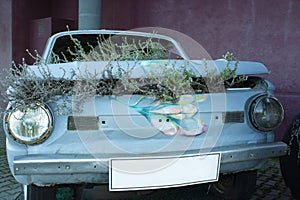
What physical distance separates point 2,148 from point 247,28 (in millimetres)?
4199

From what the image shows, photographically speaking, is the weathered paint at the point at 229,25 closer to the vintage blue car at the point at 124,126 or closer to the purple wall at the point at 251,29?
the purple wall at the point at 251,29

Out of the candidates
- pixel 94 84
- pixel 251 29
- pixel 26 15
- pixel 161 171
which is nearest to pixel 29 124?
pixel 94 84

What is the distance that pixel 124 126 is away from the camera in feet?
5.48

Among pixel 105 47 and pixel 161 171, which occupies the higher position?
pixel 105 47

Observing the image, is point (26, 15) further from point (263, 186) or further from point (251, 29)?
point (263, 186)

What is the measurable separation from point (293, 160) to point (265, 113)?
0.80 meters

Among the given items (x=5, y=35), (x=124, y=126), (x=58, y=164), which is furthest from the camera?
(x=5, y=35)

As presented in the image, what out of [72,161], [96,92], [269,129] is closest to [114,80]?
[96,92]

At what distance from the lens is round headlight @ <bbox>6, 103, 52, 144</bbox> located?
160 centimetres

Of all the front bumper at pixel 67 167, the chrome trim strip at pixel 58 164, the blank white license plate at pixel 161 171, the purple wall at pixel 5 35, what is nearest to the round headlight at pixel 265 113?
the front bumper at pixel 67 167

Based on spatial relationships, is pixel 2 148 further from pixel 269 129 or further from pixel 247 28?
pixel 247 28

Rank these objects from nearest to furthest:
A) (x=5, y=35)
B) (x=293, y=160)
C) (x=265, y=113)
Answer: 1. (x=265, y=113)
2. (x=293, y=160)
3. (x=5, y=35)

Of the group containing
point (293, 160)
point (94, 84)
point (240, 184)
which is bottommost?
point (240, 184)

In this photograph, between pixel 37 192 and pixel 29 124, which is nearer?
pixel 29 124
